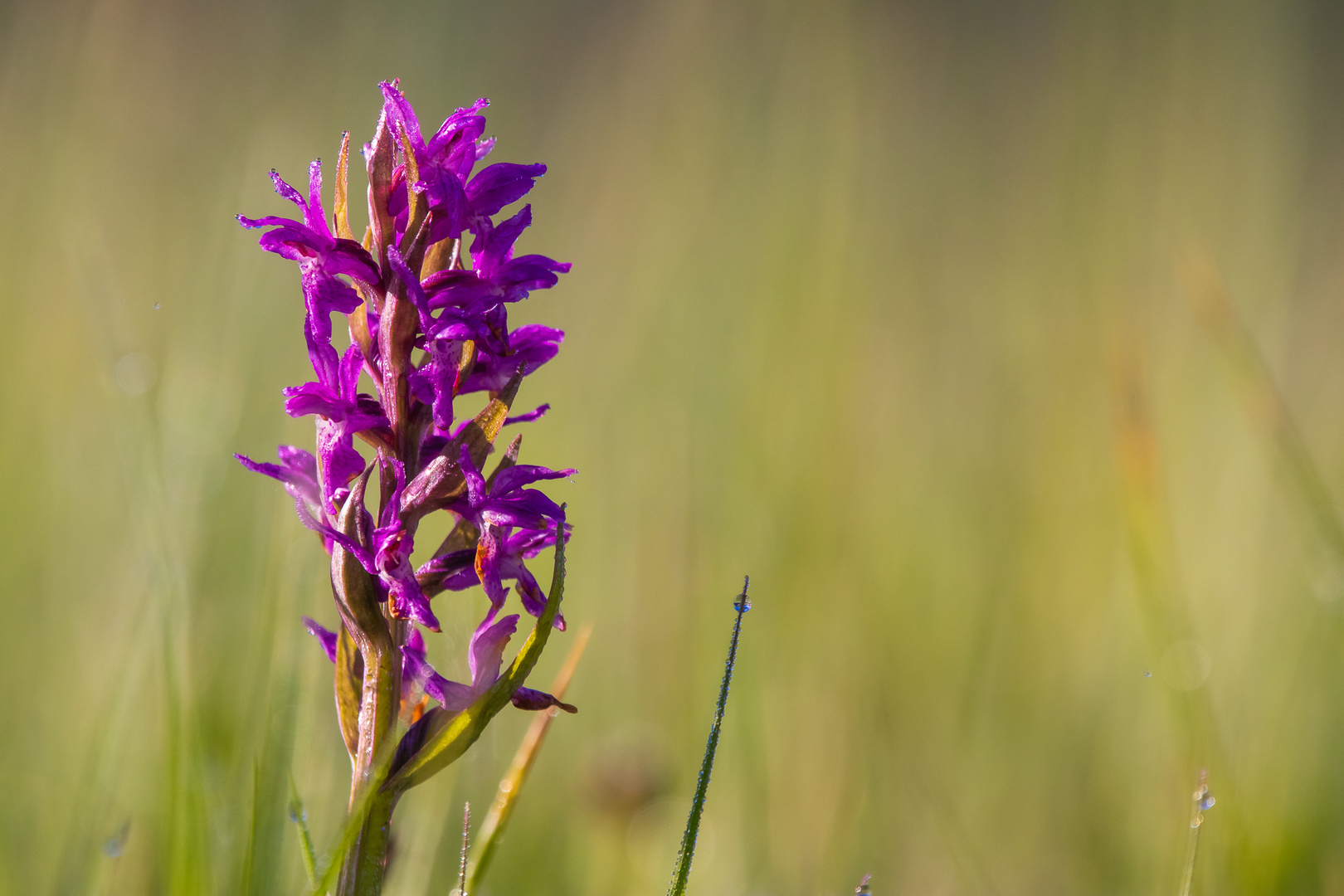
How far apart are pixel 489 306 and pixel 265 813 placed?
52cm

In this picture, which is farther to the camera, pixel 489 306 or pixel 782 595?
pixel 782 595

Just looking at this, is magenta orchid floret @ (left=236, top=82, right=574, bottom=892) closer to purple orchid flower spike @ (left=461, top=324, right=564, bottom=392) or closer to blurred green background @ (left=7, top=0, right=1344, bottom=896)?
purple orchid flower spike @ (left=461, top=324, right=564, bottom=392)

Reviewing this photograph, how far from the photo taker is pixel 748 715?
2.08 m

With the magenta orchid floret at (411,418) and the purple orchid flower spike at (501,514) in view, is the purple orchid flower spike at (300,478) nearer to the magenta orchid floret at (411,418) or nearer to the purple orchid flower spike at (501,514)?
the magenta orchid floret at (411,418)

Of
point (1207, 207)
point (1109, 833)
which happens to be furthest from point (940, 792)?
point (1207, 207)

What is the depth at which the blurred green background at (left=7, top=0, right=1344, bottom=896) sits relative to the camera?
1656 millimetres

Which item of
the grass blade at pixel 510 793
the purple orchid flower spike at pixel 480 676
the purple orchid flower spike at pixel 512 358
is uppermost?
the purple orchid flower spike at pixel 512 358

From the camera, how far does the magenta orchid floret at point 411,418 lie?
85 cm

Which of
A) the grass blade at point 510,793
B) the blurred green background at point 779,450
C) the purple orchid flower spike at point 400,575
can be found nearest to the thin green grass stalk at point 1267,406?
the blurred green background at point 779,450

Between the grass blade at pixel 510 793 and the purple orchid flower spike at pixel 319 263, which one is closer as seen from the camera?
the purple orchid flower spike at pixel 319 263

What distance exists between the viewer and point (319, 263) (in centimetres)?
89

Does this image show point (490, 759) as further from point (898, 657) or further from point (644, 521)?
point (898, 657)

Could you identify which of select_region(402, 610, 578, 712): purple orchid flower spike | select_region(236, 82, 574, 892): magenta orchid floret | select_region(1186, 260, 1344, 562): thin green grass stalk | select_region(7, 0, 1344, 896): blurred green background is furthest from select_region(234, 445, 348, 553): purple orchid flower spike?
select_region(1186, 260, 1344, 562): thin green grass stalk

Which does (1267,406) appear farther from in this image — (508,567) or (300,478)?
(300,478)
